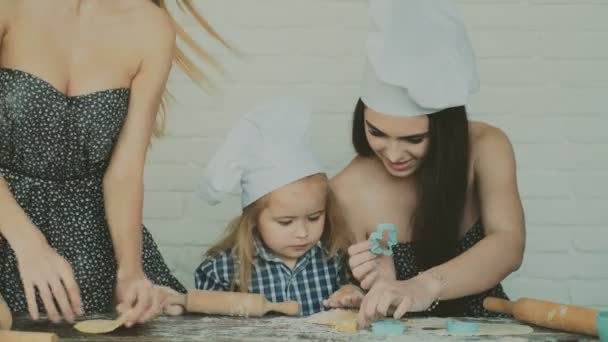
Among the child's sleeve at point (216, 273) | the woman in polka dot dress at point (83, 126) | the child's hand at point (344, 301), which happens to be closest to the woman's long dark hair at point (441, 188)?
the child's hand at point (344, 301)

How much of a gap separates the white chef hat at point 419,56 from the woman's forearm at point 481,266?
0.28 m

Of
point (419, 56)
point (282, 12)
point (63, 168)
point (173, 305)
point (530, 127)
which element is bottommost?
point (173, 305)

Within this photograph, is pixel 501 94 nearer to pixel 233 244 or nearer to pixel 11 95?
pixel 233 244

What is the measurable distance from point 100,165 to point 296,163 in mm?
425

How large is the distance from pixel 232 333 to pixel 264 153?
1.89 ft

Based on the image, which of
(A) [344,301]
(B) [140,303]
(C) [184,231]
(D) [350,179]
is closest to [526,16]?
(D) [350,179]

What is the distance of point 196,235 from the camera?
8.80 ft

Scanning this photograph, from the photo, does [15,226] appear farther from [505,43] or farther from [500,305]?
[505,43]

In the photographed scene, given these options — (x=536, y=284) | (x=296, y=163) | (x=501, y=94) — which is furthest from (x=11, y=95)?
(x=536, y=284)

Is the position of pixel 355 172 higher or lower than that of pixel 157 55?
lower

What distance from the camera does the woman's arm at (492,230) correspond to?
183 centimetres

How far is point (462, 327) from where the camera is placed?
4.86ft

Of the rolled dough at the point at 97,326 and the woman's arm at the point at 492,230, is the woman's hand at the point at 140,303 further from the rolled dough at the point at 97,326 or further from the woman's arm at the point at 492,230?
the woman's arm at the point at 492,230

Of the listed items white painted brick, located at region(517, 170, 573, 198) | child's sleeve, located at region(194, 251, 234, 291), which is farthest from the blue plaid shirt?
white painted brick, located at region(517, 170, 573, 198)
